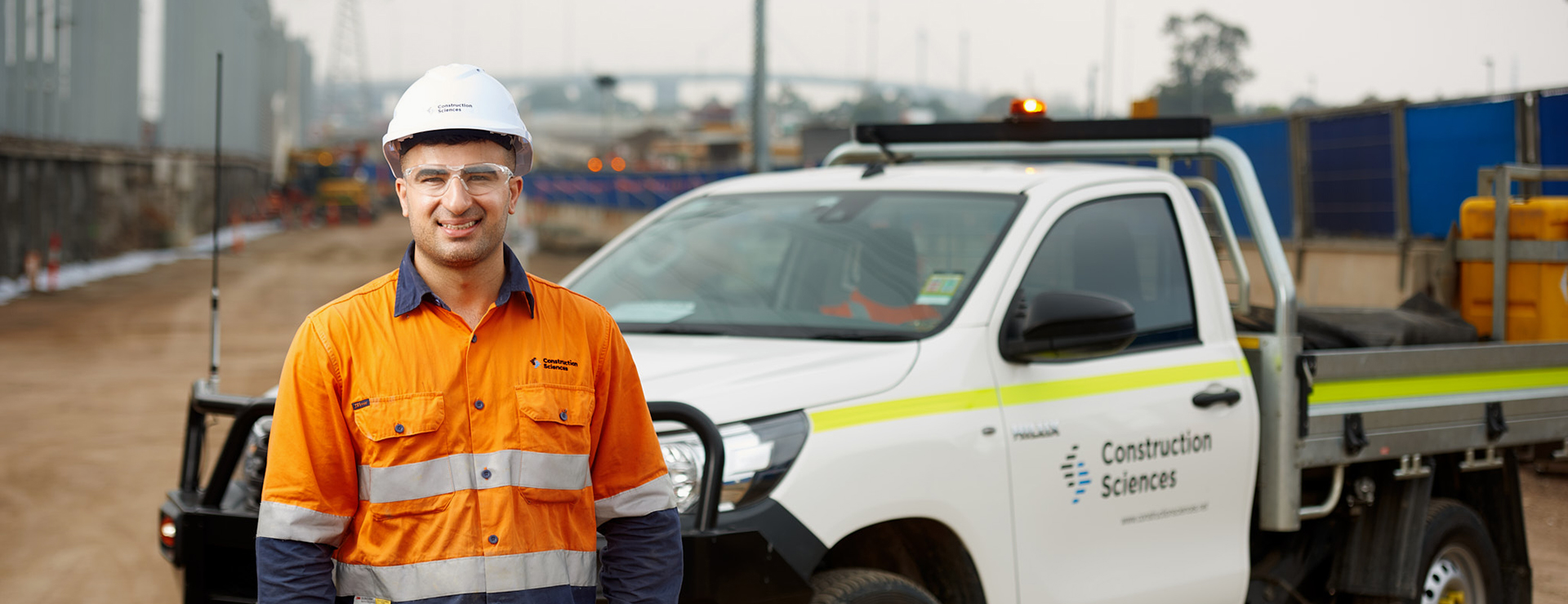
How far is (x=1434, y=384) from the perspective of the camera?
520 centimetres

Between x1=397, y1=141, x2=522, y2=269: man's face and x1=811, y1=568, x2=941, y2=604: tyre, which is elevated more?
x1=397, y1=141, x2=522, y2=269: man's face

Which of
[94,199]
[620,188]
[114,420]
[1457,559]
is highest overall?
[620,188]

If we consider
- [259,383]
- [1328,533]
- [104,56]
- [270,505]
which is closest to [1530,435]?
[1328,533]

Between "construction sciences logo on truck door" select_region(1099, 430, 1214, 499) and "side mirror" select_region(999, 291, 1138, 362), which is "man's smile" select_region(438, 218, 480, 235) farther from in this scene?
"construction sciences logo on truck door" select_region(1099, 430, 1214, 499)

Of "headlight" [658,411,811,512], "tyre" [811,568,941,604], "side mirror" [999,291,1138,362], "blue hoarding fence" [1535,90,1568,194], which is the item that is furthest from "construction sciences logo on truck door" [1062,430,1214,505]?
"blue hoarding fence" [1535,90,1568,194]

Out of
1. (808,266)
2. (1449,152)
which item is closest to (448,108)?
(808,266)

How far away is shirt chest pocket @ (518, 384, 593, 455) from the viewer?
2.33m

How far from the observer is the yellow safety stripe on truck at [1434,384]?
491cm

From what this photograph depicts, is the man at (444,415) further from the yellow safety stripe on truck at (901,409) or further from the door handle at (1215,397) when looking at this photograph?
the door handle at (1215,397)

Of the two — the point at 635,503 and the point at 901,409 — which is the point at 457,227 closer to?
the point at 635,503

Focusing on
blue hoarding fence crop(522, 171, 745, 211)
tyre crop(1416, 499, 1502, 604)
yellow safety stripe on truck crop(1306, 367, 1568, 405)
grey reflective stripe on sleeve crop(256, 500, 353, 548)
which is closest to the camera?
grey reflective stripe on sleeve crop(256, 500, 353, 548)

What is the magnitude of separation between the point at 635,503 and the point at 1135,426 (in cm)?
219

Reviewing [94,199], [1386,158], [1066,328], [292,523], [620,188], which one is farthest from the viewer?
[620,188]

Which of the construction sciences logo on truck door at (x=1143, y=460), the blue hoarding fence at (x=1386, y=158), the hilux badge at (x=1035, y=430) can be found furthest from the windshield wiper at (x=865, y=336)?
the blue hoarding fence at (x=1386, y=158)
